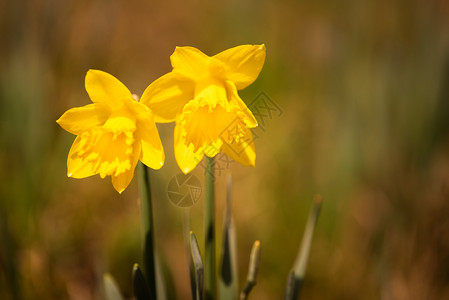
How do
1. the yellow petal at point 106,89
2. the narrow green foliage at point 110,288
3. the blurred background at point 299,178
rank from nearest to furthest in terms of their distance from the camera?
the yellow petal at point 106,89
the narrow green foliage at point 110,288
the blurred background at point 299,178

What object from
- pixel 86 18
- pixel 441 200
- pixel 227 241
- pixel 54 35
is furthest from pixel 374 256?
pixel 86 18

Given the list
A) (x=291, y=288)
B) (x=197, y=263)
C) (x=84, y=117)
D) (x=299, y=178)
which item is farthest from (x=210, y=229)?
(x=299, y=178)

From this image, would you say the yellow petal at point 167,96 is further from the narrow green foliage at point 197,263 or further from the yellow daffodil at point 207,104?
the narrow green foliage at point 197,263

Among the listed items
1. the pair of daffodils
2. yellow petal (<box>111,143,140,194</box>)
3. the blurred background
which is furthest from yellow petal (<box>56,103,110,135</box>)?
the blurred background

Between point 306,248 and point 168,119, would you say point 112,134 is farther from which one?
point 306,248

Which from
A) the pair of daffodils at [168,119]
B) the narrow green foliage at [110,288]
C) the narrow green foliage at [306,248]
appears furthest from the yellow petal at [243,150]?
the narrow green foliage at [110,288]

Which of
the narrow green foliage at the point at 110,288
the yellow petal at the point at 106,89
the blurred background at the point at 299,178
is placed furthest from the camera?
the blurred background at the point at 299,178
